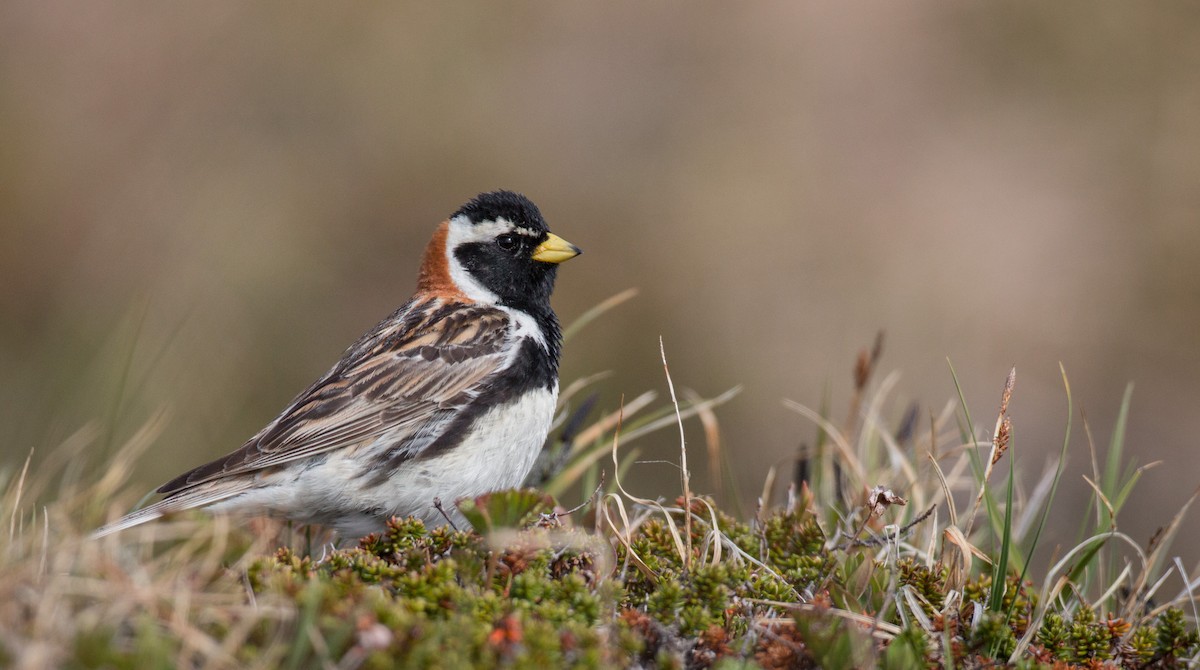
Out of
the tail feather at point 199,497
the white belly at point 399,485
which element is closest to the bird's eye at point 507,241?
the white belly at point 399,485

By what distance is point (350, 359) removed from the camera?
6.15 meters

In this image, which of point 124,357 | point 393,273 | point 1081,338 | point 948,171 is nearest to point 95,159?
point 393,273

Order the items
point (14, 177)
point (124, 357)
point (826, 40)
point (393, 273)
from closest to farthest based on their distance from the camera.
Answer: point (124, 357) < point (14, 177) < point (393, 273) < point (826, 40)

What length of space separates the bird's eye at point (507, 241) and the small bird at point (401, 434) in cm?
54

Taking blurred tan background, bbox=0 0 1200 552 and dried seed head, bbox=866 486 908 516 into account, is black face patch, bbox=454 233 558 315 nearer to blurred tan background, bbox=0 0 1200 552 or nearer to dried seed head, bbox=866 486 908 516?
dried seed head, bbox=866 486 908 516

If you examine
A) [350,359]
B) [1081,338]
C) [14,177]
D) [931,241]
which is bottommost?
[1081,338]

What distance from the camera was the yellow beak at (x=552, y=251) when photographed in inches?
263

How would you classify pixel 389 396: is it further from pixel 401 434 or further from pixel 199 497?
pixel 199 497

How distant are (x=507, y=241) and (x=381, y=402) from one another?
140 centimetres

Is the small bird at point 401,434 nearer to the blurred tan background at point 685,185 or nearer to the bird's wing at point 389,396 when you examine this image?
the bird's wing at point 389,396

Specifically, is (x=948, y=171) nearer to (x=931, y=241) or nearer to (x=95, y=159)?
(x=931, y=241)

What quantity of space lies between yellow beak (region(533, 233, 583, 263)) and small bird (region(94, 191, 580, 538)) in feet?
1.72

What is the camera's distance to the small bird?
17.8 feet

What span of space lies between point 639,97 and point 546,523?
10.8m
